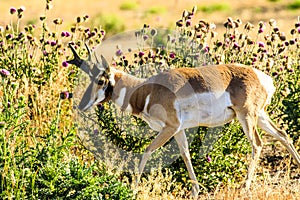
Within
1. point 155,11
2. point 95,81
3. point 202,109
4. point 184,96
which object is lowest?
point 155,11

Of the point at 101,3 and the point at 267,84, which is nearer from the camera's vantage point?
the point at 267,84

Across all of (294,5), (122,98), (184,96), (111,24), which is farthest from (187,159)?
(294,5)

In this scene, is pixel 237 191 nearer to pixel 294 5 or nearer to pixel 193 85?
pixel 193 85

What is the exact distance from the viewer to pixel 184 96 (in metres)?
6.98

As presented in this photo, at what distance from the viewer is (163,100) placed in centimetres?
698

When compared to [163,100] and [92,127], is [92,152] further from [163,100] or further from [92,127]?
[163,100]

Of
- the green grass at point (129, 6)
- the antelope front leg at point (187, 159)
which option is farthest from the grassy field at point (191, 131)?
the green grass at point (129, 6)

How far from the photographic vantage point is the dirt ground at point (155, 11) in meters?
22.5

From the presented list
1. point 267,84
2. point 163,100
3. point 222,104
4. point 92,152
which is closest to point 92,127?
point 92,152

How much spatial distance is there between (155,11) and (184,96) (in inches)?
738

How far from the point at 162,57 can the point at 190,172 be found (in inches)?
53.4

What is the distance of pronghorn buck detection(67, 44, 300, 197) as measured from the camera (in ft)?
22.7

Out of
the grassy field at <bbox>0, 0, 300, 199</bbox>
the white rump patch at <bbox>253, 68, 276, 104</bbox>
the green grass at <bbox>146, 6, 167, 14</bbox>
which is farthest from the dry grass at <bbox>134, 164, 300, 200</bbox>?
the green grass at <bbox>146, 6, 167, 14</bbox>

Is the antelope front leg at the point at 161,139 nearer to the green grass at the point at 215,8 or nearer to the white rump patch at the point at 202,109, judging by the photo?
the white rump patch at the point at 202,109
